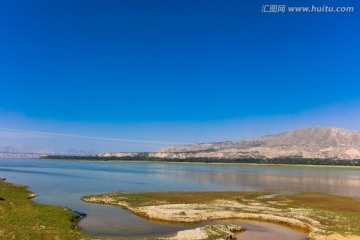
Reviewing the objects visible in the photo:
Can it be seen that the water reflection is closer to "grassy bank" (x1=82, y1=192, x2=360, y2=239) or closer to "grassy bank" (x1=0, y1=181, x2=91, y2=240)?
"grassy bank" (x1=82, y1=192, x2=360, y2=239)

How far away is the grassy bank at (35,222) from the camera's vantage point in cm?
3425

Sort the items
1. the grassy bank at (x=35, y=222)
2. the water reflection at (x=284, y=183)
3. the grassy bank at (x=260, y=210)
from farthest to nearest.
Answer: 1. the water reflection at (x=284, y=183)
2. the grassy bank at (x=260, y=210)
3. the grassy bank at (x=35, y=222)

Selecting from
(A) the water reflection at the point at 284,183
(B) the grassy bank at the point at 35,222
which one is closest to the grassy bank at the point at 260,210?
(B) the grassy bank at the point at 35,222

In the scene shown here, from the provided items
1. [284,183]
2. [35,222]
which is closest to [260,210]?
[35,222]

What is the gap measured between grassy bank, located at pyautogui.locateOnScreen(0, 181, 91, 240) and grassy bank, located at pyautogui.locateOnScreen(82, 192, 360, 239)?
42.6 ft

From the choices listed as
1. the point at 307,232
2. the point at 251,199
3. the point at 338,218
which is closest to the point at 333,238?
the point at 307,232

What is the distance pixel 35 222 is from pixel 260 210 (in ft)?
115

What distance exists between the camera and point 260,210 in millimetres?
54500

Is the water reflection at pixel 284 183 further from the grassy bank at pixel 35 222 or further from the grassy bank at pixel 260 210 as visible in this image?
the grassy bank at pixel 35 222

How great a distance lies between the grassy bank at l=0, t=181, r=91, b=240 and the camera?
34.2 meters

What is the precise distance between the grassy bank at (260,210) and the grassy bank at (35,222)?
13.0 metres

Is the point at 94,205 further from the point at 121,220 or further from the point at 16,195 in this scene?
the point at 16,195

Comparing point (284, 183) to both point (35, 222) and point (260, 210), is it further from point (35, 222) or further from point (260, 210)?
point (35, 222)

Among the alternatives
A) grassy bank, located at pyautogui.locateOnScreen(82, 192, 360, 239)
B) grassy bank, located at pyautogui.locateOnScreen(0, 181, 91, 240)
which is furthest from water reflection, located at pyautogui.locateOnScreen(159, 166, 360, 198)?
grassy bank, located at pyautogui.locateOnScreen(0, 181, 91, 240)
